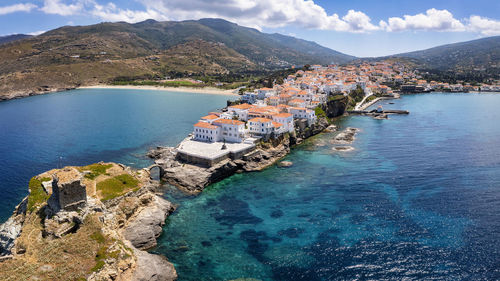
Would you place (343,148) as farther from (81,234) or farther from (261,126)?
(81,234)

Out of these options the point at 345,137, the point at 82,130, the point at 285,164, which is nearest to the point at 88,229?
the point at 285,164

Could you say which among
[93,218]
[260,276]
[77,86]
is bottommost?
[260,276]

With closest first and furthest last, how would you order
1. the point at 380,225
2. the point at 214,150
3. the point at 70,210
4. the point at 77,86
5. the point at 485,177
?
the point at 70,210 < the point at 380,225 < the point at 485,177 < the point at 214,150 < the point at 77,86

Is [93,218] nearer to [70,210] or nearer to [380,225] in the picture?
[70,210]

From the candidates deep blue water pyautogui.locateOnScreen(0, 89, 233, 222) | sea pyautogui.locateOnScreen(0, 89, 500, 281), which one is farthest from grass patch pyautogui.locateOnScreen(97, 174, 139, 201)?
deep blue water pyautogui.locateOnScreen(0, 89, 233, 222)

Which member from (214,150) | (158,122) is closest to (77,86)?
(158,122)

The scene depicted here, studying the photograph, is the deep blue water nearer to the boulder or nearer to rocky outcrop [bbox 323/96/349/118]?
the boulder
